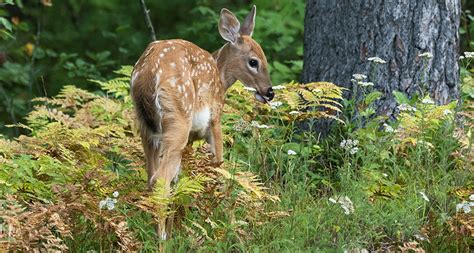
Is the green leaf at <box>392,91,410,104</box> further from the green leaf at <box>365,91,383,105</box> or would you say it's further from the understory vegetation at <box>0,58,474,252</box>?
the green leaf at <box>365,91,383,105</box>

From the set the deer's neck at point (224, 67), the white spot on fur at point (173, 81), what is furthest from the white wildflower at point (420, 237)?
the deer's neck at point (224, 67)

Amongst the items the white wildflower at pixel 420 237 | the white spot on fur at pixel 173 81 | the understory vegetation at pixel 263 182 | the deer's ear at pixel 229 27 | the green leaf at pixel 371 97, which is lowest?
the white wildflower at pixel 420 237

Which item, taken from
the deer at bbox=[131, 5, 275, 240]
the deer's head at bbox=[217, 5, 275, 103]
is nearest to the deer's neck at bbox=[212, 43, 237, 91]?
the deer's head at bbox=[217, 5, 275, 103]

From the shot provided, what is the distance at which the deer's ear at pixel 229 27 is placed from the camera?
8.20 m

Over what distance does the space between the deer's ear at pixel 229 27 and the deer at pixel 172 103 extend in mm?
503

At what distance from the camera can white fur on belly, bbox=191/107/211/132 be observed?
7.11 meters

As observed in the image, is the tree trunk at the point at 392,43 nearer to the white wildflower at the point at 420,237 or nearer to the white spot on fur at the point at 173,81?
the white wildflower at the point at 420,237

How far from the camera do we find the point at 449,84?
27.5 ft

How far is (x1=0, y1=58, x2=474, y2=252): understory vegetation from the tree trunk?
22 centimetres

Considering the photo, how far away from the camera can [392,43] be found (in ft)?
26.8

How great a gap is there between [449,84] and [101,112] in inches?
113

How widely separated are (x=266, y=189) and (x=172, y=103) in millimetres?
984

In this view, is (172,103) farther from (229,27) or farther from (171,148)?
(229,27)

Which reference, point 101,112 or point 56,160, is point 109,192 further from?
point 101,112
